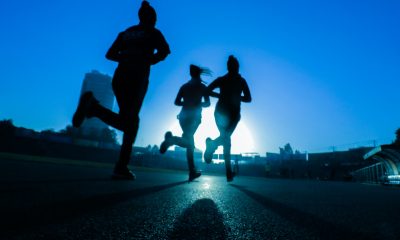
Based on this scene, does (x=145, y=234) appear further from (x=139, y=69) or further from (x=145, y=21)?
(x=145, y=21)

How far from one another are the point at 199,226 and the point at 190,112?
4.02 meters

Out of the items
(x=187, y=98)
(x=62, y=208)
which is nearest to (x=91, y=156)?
(x=187, y=98)

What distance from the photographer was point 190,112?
5.04 metres

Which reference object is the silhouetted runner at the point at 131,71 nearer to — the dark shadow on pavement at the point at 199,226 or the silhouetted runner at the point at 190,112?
the silhouetted runner at the point at 190,112

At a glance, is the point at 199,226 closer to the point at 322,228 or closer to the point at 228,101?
the point at 322,228

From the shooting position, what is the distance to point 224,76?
15.8 feet

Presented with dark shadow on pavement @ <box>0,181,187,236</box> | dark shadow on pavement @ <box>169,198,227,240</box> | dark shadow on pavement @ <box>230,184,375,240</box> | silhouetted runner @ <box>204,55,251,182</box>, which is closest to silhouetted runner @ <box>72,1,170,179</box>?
silhouetted runner @ <box>204,55,251,182</box>

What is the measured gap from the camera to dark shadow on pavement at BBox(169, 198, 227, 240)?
918 mm

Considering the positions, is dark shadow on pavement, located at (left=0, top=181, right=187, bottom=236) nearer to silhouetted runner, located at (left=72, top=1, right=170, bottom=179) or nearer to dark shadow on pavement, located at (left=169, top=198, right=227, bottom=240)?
dark shadow on pavement, located at (left=169, top=198, right=227, bottom=240)

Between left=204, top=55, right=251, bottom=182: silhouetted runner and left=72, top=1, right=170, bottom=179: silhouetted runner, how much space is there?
148 cm

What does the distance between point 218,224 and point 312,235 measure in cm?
39

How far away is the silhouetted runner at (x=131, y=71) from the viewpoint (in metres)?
3.36

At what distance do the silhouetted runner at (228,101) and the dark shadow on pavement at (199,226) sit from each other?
3.38 m

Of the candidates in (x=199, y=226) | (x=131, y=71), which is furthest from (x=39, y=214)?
(x=131, y=71)
